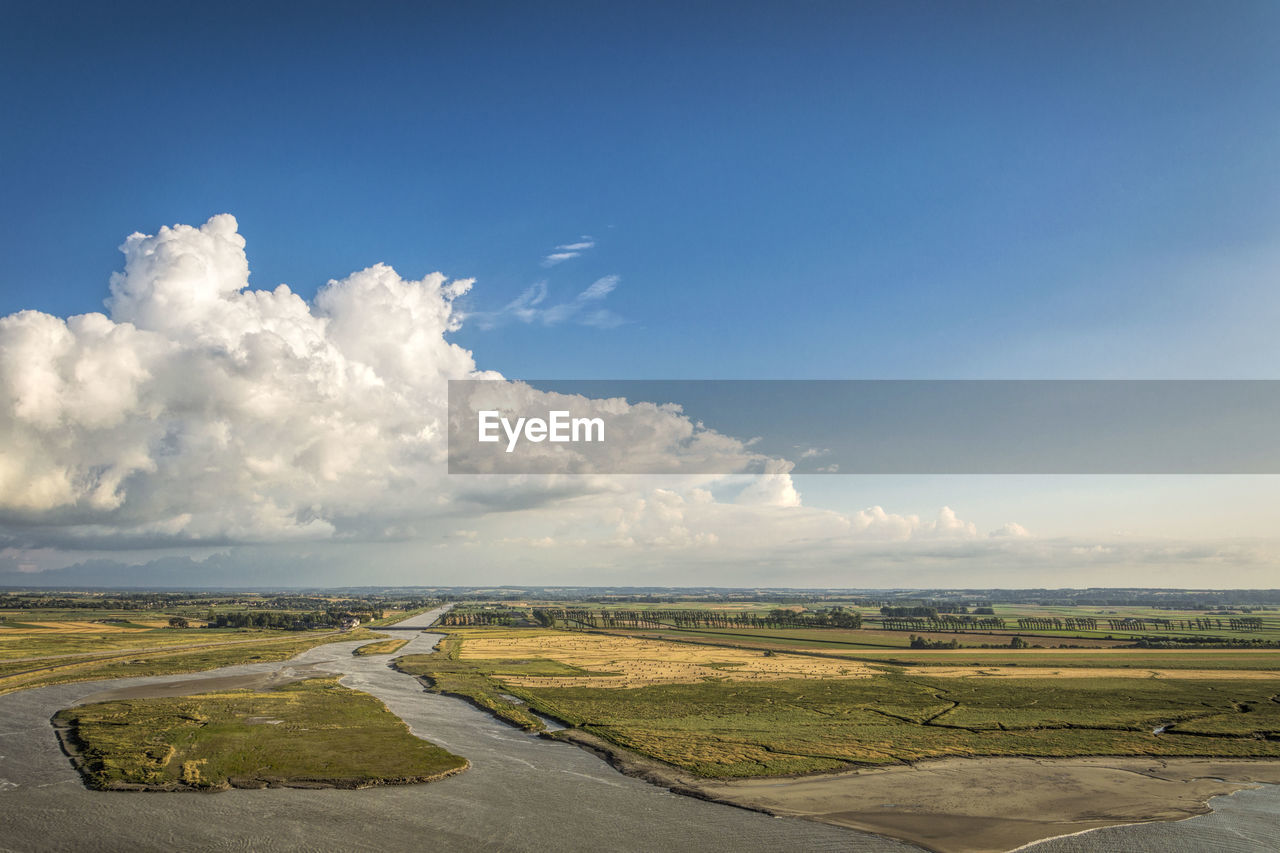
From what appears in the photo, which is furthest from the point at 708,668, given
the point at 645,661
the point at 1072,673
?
the point at 1072,673

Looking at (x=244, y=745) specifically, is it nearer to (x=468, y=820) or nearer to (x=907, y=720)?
(x=468, y=820)

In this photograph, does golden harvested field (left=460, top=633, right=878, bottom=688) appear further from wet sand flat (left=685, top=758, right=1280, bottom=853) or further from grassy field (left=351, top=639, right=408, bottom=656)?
wet sand flat (left=685, top=758, right=1280, bottom=853)

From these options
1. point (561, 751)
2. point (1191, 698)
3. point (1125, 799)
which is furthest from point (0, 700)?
point (1191, 698)

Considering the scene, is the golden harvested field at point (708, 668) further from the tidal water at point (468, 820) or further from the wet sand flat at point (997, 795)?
the tidal water at point (468, 820)

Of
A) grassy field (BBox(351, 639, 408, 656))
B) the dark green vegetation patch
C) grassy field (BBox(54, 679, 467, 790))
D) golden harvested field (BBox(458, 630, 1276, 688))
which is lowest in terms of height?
grassy field (BBox(351, 639, 408, 656))

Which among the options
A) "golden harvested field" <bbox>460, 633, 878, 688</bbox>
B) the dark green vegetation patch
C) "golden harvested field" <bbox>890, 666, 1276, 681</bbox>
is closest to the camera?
the dark green vegetation patch

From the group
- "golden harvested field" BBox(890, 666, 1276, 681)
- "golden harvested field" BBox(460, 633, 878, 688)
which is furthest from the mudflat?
"golden harvested field" BBox(890, 666, 1276, 681)
